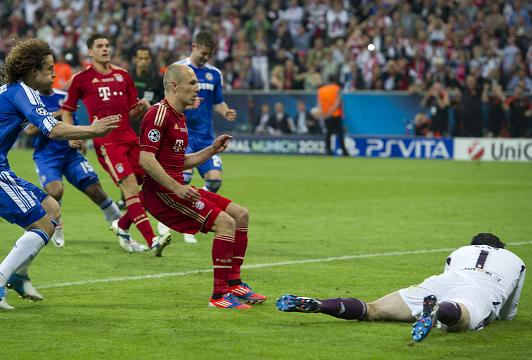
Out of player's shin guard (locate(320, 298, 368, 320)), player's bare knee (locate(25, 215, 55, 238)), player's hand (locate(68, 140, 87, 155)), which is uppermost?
player's hand (locate(68, 140, 87, 155))

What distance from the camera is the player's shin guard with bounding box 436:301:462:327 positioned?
282 inches

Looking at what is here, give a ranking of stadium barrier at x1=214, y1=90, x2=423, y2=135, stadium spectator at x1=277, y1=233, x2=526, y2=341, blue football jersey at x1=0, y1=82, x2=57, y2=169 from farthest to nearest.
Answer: stadium barrier at x1=214, y1=90, x2=423, y2=135 → blue football jersey at x1=0, y1=82, x2=57, y2=169 → stadium spectator at x1=277, y1=233, x2=526, y2=341

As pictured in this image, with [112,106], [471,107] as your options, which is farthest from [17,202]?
[471,107]

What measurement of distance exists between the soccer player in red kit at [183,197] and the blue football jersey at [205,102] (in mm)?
4811

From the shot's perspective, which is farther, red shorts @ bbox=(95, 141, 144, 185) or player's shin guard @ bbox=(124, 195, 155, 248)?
red shorts @ bbox=(95, 141, 144, 185)

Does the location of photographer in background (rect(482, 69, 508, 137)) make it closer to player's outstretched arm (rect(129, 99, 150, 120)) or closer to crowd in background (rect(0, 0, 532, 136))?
crowd in background (rect(0, 0, 532, 136))

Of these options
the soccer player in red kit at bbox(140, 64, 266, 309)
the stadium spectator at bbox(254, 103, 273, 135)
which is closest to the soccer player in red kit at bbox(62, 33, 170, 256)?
the soccer player in red kit at bbox(140, 64, 266, 309)

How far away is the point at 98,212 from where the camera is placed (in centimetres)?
1658

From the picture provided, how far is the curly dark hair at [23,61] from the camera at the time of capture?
27.4 ft

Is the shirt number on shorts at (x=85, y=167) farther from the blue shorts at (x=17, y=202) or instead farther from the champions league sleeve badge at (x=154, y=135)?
the blue shorts at (x=17, y=202)

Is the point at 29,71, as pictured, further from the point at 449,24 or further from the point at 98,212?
the point at 449,24

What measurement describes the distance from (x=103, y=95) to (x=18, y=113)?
4421 mm

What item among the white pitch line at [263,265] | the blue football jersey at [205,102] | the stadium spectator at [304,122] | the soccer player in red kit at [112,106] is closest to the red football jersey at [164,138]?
the white pitch line at [263,265]

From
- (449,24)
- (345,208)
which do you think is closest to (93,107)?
(345,208)
